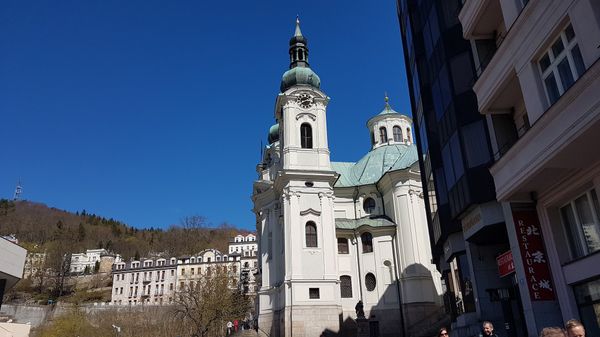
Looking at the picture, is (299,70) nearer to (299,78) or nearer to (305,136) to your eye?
(299,78)

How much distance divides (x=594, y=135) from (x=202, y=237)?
126m

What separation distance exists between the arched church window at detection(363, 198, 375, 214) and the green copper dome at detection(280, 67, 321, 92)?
1253 cm

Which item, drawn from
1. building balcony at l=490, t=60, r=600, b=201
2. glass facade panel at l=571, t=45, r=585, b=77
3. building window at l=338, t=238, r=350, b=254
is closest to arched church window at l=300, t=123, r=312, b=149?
building window at l=338, t=238, r=350, b=254

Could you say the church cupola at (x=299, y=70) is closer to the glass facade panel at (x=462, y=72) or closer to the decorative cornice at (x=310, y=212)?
the decorative cornice at (x=310, y=212)

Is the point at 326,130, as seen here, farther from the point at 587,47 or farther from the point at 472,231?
the point at 587,47

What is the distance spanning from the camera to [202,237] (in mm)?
130375

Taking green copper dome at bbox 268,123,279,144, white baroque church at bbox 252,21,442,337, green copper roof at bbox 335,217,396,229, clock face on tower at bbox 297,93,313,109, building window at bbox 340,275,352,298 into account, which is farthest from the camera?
green copper dome at bbox 268,123,279,144

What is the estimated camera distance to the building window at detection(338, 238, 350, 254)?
45425mm

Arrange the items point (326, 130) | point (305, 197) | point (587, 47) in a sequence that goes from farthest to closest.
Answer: point (326, 130), point (305, 197), point (587, 47)

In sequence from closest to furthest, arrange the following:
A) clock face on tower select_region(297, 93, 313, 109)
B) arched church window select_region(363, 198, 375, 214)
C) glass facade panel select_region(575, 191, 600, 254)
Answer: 1. glass facade panel select_region(575, 191, 600, 254)
2. clock face on tower select_region(297, 93, 313, 109)
3. arched church window select_region(363, 198, 375, 214)

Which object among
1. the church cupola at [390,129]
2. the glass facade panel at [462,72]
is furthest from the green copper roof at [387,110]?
the glass facade panel at [462,72]

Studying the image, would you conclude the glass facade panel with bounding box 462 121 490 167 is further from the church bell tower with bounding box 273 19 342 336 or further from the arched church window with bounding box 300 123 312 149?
the arched church window with bounding box 300 123 312 149

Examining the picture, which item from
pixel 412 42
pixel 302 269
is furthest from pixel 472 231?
pixel 302 269

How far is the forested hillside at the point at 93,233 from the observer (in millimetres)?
125750
